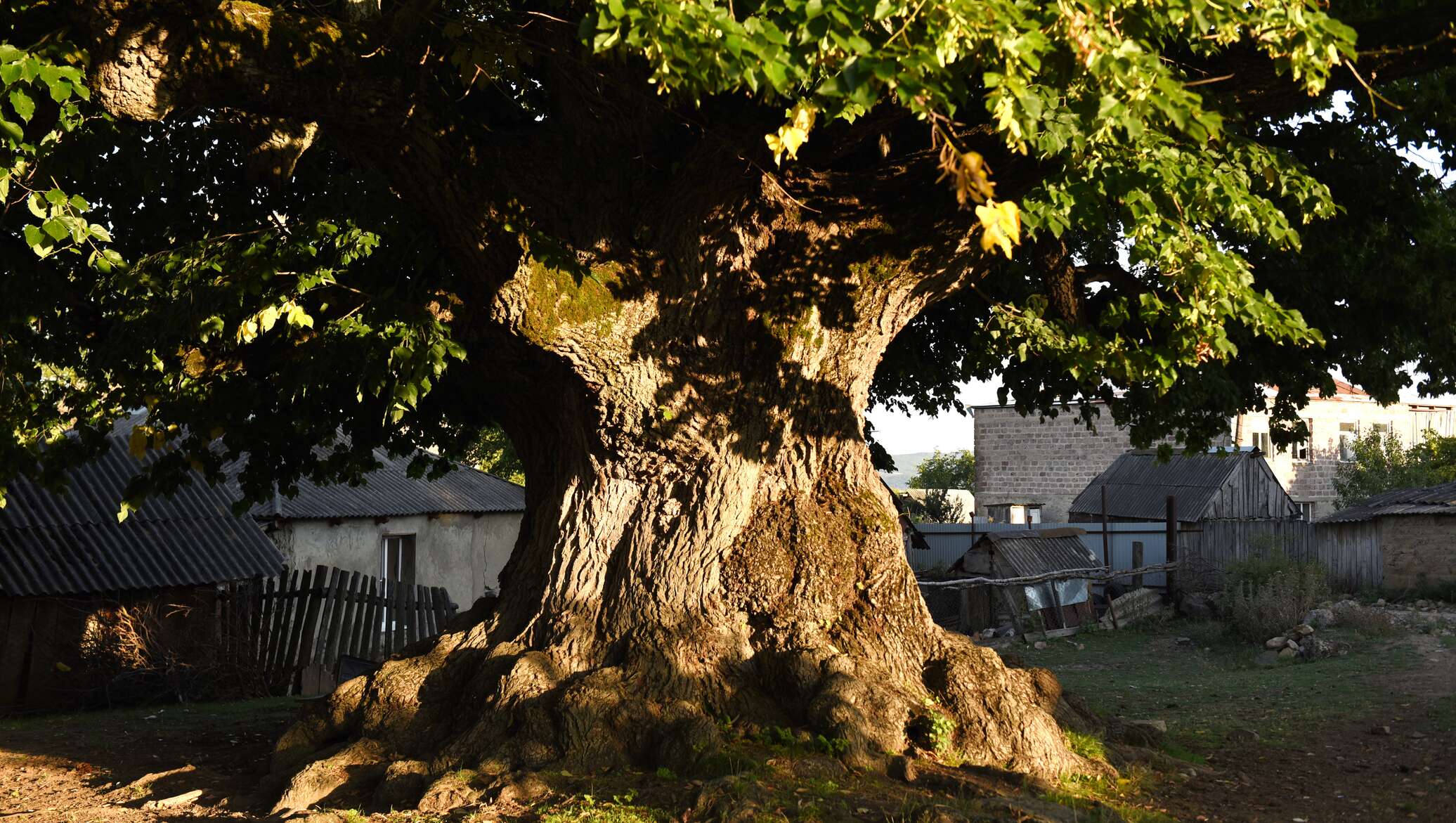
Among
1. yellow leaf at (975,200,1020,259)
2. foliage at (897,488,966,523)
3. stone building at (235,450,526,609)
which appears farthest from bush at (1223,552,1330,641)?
foliage at (897,488,966,523)

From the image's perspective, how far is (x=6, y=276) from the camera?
8359mm

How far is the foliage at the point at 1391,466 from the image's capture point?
116 feet

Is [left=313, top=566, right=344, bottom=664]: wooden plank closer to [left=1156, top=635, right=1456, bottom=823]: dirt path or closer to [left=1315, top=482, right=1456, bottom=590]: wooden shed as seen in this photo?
[left=1156, top=635, right=1456, bottom=823]: dirt path

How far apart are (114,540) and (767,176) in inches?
452

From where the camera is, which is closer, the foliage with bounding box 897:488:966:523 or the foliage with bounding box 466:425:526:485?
the foliage with bounding box 466:425:526:485

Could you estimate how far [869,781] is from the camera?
6141 mm

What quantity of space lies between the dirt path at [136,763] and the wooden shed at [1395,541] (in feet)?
68.3

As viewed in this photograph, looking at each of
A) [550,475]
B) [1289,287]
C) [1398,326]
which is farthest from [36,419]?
[1398,326]

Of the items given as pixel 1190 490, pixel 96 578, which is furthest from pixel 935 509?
pixel 96 578

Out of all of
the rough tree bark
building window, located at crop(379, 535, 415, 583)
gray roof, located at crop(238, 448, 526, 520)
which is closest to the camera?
the rough tree bark

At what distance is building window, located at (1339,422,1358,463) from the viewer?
39.1m

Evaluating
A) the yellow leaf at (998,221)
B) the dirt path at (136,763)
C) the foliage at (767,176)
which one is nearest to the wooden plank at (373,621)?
the dirt path at (136,763)

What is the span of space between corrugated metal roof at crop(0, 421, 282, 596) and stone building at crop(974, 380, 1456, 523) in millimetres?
27198

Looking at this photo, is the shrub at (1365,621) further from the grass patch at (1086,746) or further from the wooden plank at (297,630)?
the wooden plank at (297,630)
